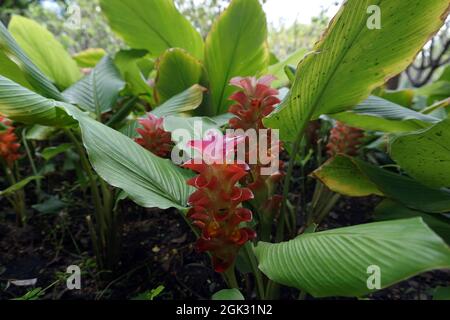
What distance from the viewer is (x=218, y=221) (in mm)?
643

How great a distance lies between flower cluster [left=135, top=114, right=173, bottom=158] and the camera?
88cm

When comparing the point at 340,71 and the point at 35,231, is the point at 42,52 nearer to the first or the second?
the point at 35,231

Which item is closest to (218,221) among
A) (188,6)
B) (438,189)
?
(438,189)

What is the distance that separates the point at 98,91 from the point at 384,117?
0.98 m

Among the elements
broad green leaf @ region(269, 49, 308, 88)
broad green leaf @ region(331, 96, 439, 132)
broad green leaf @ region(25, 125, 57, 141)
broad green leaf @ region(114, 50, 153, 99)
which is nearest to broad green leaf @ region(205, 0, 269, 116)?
broad green leaf @ region(269, 49, 308, 88)

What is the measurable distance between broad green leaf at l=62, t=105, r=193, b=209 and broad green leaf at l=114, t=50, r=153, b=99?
74cm

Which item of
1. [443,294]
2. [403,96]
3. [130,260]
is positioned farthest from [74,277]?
[403,96]

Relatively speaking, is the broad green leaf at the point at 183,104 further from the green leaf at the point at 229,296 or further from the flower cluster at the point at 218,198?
the green leaf at the point at 229,296

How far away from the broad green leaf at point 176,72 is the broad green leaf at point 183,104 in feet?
0.64

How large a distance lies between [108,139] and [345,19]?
0.55 meters

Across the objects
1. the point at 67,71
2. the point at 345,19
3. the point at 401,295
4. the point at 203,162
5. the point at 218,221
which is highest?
the point at 67,71

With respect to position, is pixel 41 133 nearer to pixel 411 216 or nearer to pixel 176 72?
pixel 176 72

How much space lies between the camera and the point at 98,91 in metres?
1.18

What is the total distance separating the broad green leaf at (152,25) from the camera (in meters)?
1.32
